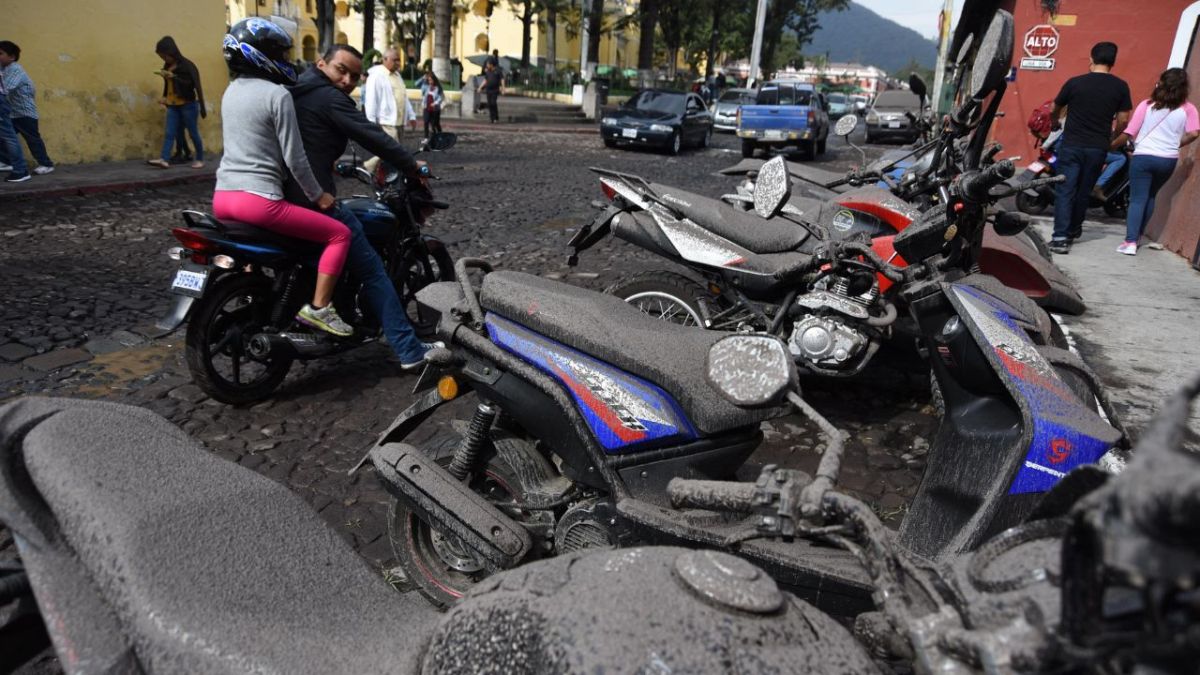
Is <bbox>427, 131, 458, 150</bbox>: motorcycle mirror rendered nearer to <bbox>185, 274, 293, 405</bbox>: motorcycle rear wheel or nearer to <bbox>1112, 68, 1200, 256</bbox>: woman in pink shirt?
<bbox>185, 274, 293, 405</bbox>: motorcycle rear wheel

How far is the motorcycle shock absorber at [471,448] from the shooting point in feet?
8.21

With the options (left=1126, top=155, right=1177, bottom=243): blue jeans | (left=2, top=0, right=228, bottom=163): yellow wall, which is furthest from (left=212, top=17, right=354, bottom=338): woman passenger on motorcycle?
(left=2, top=0, right=228, bottom=163): yellow wall

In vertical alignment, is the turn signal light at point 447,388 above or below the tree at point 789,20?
below

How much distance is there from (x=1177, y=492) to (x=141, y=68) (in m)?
14.3

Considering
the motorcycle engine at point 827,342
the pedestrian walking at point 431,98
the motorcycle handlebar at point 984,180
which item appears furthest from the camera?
the pedestrian walking at point 431,98

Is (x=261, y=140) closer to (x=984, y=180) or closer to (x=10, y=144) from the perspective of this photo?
(x=984, y=180)

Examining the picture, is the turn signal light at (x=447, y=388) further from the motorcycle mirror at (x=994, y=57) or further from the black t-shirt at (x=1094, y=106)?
the black t-shirt at (x=1094, y=106)

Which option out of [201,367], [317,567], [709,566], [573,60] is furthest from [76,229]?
[573,60]

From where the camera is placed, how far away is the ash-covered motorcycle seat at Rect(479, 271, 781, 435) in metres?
2.14

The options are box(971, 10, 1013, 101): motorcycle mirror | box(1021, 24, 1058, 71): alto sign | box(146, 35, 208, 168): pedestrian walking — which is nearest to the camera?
box(971, 10, 1013, 101): motorcycle mirror

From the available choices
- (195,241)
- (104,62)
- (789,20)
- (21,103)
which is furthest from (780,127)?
(789,20)

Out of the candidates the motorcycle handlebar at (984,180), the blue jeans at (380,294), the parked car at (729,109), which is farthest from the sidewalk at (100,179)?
the parked car at (729,109)

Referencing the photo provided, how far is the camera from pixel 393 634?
1.32 metres

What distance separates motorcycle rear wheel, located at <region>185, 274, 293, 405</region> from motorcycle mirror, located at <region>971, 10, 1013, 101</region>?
354cm
